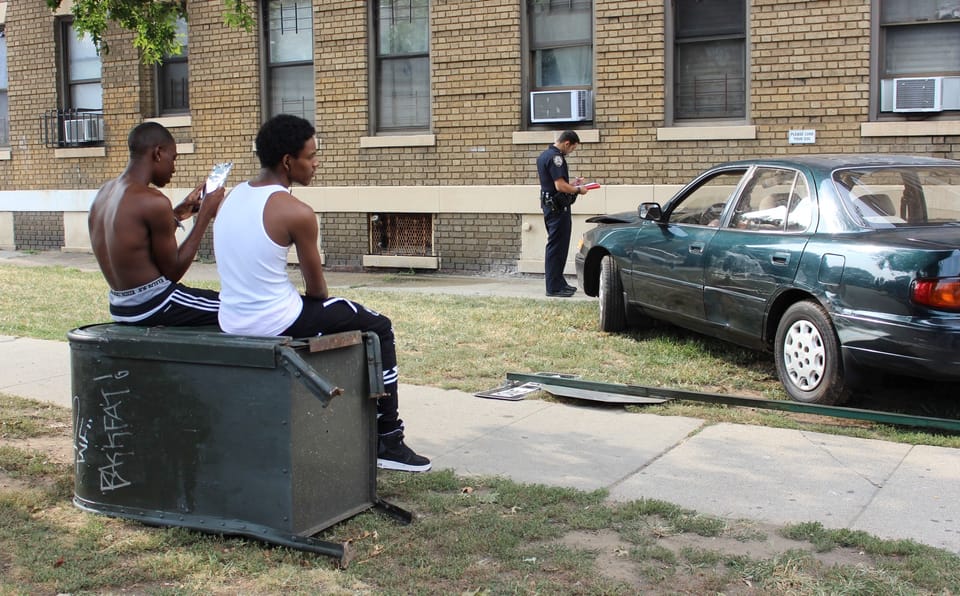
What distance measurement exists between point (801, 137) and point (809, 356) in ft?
19.0

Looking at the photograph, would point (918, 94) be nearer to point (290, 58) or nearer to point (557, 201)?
point (557, 201)

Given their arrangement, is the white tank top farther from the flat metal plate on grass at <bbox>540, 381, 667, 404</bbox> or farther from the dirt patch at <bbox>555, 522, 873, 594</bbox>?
the flat metal plate on grass at <bbox>540, 381, 667, 404</bbox>

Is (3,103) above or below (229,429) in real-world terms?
above

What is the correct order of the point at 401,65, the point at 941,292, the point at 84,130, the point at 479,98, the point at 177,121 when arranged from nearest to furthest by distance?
1. the point at 941,292
2. the point at 479,98
3. the point at 401,65
4. the point at 177,121
5. the point at 84,130

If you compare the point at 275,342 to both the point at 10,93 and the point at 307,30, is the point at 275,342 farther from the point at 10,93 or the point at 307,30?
the point at 10,93

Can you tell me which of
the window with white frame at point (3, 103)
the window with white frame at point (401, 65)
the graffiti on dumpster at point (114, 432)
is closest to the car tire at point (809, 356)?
the graffiti on dumpster at point (114, 432)

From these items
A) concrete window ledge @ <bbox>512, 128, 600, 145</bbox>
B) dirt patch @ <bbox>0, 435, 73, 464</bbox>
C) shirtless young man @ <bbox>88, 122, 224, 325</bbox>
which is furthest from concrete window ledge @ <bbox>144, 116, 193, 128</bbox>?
shirtless young man @ <bbox>88, 122, 224, 325</bbox>

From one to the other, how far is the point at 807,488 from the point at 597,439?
1.29 metres

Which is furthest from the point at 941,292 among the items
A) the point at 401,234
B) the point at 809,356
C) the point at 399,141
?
the point at 401,234

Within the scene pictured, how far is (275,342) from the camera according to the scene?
4.12 meters

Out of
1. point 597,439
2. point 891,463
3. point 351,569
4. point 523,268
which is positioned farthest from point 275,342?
point 523,268

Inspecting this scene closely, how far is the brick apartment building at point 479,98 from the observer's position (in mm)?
11398

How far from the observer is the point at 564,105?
1280 cm

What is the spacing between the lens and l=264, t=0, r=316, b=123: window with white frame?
1466 cm
